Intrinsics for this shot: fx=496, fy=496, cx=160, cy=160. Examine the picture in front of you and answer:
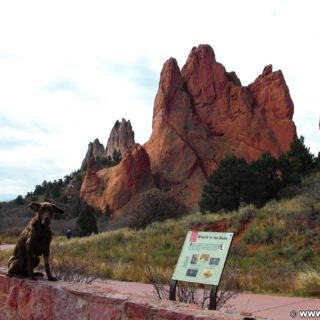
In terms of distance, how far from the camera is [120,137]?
9819cm

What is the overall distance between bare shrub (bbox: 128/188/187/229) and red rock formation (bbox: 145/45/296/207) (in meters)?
25.2

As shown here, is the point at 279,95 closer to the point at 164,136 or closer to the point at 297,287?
the point at 164,136

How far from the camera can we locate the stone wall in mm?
4363

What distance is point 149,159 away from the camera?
60531mm

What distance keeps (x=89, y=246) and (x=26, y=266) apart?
751 inches

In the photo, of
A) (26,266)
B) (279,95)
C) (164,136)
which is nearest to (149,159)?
(164,136)

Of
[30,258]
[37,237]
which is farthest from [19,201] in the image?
[37,237]

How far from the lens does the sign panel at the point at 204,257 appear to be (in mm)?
4898

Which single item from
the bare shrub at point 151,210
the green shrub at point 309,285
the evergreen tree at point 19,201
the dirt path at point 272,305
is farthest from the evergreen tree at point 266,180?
the evergreen tree at point 19,201

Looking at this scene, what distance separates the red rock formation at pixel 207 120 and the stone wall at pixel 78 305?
166ft

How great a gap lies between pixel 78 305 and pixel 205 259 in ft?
5.10

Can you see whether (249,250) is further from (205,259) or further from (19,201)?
(19,201)

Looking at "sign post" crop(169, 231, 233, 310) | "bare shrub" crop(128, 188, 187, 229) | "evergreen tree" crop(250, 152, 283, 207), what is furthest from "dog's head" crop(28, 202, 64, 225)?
"evergreen tree" crop(250, 152, 283, 207)

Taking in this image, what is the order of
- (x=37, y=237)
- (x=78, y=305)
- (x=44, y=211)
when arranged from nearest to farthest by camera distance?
(x=78, y=305)
(x=44, y=211)
(x=37, y=237)
